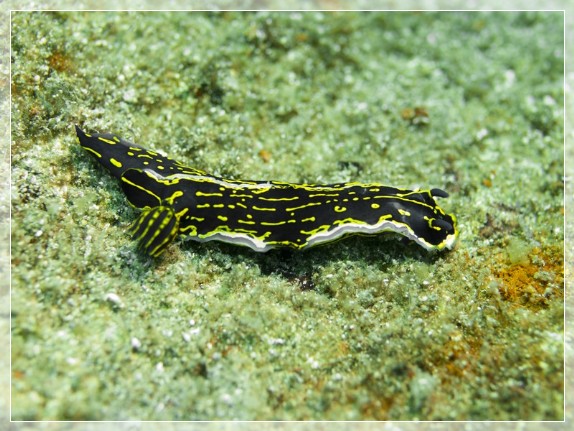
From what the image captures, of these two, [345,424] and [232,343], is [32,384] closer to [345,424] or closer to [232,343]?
[232,343]

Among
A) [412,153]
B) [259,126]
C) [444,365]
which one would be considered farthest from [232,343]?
[412,153]

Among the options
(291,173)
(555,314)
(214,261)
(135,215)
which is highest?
(291,173)

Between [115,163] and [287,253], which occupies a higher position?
[115,163]

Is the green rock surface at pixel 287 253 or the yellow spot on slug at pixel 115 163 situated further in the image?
the yellow spot on slug at pixel 115 163

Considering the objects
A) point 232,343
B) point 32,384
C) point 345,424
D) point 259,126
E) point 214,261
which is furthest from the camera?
point 259,126

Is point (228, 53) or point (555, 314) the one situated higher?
point (228, 53)

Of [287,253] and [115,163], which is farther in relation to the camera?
[287,253]

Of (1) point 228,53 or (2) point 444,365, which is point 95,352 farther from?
(1) point 228,53

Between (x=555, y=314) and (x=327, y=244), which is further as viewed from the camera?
(x=327, y=244)

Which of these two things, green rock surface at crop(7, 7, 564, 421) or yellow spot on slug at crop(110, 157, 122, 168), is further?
yellow spot on slug at crop(110, 157, 122, 168)

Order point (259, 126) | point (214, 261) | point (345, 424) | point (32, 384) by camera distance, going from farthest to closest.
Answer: point (259, 126)
point (214, 261)
point (345, 424)
point (32, 384)
